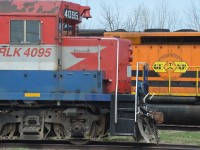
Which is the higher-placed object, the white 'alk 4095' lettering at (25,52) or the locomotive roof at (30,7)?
the locomotive roof at (30,7)

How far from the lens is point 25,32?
9.99m

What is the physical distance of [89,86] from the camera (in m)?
10.2

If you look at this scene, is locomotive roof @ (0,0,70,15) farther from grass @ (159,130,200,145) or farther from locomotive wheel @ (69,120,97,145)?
grass @ (159,130,200,145)

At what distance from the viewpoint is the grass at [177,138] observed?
1191 cm

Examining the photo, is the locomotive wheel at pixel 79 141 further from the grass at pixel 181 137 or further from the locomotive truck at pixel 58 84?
the grass at pixel 181 137

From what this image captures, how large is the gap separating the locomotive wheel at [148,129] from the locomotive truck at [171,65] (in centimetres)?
450

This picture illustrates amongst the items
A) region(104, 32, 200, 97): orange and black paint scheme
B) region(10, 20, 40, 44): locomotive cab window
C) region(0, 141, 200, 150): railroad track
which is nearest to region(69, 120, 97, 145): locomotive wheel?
region(0, 141, 200, 150): railroad track

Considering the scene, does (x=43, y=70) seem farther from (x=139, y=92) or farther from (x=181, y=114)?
(x=181, y=114)

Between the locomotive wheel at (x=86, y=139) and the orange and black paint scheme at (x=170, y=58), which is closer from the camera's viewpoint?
the locomotive wheel at (x=86, y=139)

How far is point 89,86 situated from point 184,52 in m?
6.27

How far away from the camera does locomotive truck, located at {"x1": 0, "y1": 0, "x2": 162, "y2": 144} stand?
1003 centimetres

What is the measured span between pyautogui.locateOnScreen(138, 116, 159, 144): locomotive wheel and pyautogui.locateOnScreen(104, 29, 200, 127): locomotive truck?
14.8 feet

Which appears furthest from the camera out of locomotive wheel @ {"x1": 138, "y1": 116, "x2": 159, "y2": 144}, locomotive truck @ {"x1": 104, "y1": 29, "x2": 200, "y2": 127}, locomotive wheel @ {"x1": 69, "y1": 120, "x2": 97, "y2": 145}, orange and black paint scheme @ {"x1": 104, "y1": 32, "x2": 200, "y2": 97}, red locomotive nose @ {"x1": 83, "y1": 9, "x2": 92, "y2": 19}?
orange and black paint scheme @ {"x1": 104, "y1": 32, "x2": 200, "y2": 97}

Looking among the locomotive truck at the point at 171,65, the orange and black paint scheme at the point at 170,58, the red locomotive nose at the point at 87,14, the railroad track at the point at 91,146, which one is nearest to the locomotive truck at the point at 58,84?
the railroad track at the point at 91,146
